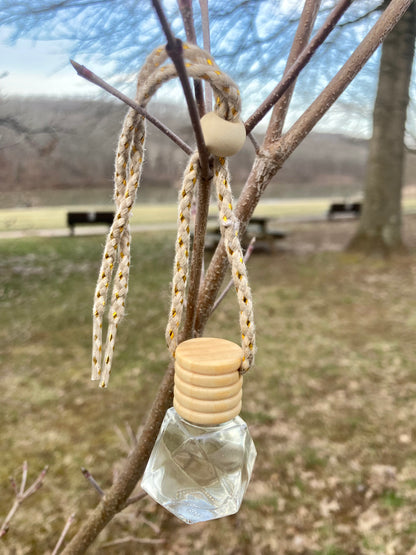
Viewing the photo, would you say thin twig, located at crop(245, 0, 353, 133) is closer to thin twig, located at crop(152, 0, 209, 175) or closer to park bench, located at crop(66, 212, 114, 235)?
thin twig, located at crop(152, 0, 209, 175)

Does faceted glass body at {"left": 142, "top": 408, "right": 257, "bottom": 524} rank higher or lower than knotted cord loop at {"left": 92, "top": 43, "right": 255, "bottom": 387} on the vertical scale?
→ lower

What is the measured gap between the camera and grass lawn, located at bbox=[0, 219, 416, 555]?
5.16 feet

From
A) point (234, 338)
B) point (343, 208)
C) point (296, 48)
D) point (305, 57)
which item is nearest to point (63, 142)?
point (296, 48)

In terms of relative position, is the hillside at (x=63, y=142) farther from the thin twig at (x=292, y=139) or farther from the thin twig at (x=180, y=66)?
the thin twig at (x=180, y=66)

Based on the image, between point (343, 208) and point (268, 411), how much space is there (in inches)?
291

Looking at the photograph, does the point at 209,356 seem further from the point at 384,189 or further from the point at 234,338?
the point at 384,189

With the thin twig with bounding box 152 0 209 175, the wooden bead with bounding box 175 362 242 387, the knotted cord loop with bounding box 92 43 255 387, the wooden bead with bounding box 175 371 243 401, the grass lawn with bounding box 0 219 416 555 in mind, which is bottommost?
the grass lawn with bounding box 0 219 416 555

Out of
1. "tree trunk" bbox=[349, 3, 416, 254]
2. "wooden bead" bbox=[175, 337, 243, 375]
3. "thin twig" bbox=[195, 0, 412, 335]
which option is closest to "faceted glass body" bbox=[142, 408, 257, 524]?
"wooden bead" bbox=[175, 337, 243, 375]

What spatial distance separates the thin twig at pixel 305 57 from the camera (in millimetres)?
426

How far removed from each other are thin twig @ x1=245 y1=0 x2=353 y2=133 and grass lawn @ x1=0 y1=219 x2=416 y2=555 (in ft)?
1.21

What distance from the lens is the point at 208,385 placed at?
Answer: 0.43 meters

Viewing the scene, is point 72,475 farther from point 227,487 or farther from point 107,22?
point 107,22

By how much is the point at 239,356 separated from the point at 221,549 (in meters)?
1.39

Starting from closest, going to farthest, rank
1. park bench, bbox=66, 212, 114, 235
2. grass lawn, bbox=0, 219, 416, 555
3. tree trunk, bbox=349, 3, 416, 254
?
grass lawn, bbox=0, 219, 416, 555 < tree trunk, bbox=349, 3, 416, 254 < park bench, bbox=66, 212, 114, 235
